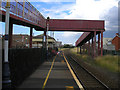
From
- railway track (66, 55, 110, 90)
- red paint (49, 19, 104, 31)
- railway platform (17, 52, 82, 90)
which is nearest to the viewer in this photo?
railway platform (17, 52, 82, 90)

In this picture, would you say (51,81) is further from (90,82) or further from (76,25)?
(76,25)

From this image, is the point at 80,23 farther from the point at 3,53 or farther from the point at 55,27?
the point at 3,53

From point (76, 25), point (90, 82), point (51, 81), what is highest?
point (76, 25)

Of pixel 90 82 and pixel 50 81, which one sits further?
pixel 90 82

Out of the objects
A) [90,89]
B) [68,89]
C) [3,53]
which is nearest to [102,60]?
[90,89]

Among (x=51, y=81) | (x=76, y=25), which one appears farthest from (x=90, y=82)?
(x=76, y=25)

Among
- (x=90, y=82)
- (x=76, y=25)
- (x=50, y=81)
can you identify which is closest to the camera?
(x=50, y=81)

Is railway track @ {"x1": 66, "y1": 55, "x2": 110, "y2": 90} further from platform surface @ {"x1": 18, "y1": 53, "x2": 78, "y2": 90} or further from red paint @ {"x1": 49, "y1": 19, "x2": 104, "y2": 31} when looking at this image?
red paint @ {"x1": 49, "y1": 19, "x2": 104, "y2": 31}

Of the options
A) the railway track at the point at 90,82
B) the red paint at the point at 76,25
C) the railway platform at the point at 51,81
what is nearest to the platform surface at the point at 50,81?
the railway platform at the point at 51,81

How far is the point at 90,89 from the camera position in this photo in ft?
23.5

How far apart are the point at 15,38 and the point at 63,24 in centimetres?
1698

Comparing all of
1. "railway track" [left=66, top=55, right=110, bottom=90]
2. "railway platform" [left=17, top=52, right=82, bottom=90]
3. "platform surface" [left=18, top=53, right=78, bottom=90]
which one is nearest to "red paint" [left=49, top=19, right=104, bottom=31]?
"railway track" [left=66, top=55, right=110, bottom=90]

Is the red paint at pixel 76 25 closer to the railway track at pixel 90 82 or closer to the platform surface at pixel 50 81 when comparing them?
the railway track at pixel 90 82

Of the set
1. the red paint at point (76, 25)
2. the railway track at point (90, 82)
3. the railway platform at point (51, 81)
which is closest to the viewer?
the railway platform at point (51, 81)
